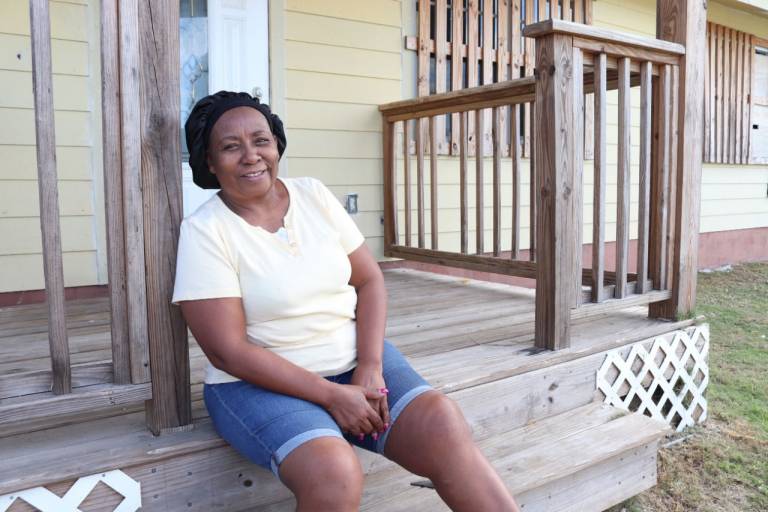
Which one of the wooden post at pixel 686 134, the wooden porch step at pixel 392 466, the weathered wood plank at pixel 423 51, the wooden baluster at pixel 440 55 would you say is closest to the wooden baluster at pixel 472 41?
the wooden baluster at pixel 440 55

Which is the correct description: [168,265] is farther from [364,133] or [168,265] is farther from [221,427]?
[364,133]

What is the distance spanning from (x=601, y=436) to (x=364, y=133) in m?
2.72

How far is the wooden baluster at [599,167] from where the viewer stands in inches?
101

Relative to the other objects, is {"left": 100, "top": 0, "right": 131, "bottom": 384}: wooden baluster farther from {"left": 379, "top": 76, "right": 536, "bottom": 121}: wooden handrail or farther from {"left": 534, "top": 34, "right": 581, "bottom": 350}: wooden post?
{"left": 379, "top": 76, "right": 536, "bottom": 121}: wooden handrail

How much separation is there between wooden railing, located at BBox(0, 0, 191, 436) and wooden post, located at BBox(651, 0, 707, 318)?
219 cm

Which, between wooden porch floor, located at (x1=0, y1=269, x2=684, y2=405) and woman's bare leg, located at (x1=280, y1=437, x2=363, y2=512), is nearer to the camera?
woman's bare leg, located at (x1=280, y1=437, x2=363, y2=512)

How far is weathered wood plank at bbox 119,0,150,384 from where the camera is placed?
5.28ft

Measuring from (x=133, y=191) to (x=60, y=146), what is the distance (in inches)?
77.6

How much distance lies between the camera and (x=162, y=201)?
1.70 m

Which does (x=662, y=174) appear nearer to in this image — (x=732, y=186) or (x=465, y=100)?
(x=465, y=100)

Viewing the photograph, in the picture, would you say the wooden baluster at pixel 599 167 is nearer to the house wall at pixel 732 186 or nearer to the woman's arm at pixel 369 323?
the woman's arm at pixel 369 323

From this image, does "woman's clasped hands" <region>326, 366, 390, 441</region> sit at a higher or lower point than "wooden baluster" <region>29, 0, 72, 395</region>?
lower

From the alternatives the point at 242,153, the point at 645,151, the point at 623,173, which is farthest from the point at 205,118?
the point at 645,151

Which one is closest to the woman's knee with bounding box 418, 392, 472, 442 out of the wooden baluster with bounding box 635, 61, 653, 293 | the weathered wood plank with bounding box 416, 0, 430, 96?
the wooden baluster with bounding box 635, 61, 653, 293
